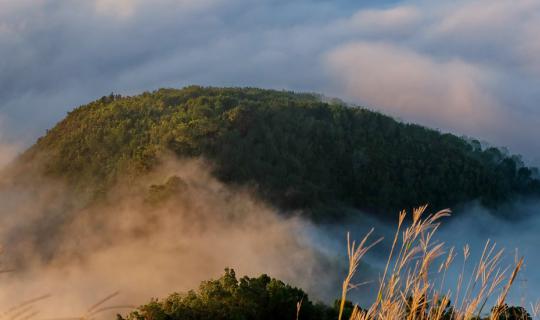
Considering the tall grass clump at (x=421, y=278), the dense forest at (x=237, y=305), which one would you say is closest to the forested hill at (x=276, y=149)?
the dense forest at (x=237, y=305)

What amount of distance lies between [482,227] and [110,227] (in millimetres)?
85241

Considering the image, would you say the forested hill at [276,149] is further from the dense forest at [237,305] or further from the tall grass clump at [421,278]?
the tall grass clump at [421,278]

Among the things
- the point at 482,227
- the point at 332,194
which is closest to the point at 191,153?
the point at 332,194

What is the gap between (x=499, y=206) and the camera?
14838 centimetres

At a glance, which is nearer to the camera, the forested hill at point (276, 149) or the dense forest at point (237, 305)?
the dense forest at point (237, 305)

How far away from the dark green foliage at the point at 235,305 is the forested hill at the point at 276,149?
74512 millimetres

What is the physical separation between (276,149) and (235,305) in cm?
8617

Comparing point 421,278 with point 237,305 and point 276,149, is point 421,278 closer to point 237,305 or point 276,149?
point 237,305

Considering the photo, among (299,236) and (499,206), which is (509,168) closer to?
(499,206)

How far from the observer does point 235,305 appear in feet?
86.5

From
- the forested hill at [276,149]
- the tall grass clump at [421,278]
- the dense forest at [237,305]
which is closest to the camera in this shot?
the tall grass clump at [421,278]

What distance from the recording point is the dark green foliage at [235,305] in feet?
85.4

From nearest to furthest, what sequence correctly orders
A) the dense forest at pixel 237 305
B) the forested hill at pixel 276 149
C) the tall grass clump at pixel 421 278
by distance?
the tall grass clump at pixel 421 278 → the dense forest at pixel 237 305 → the forested hill at pixel 276 149

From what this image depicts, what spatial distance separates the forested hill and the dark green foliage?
2934 inches
